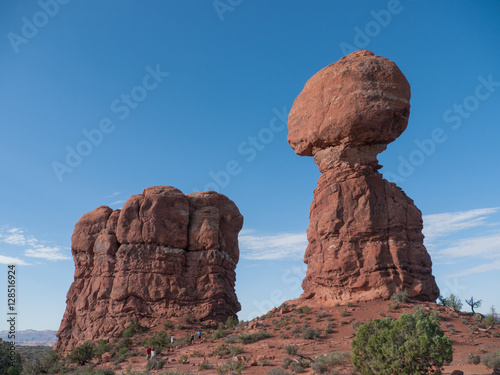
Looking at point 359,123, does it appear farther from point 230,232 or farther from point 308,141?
point 230,232

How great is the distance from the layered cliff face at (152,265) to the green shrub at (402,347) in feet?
65.9

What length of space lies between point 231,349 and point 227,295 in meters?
13.5

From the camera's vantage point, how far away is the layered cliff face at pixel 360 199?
79.6 ft

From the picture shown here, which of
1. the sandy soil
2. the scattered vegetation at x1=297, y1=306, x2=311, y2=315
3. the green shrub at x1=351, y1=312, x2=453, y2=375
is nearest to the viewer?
the green shrub at x1=351, y1=312, x2=453, y2=375

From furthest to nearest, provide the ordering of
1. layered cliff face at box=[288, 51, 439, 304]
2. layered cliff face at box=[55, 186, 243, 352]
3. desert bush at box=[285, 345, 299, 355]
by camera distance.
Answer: layered cliff face at box=[55, 186, 243, 352] → layered cliff face at box=[288, 51, 439, 304] → desert bush at box=[285, 345, 299, 355]

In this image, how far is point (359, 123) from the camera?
2552 centimetres

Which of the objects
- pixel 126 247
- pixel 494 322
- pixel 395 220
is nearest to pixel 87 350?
pixel 126 247

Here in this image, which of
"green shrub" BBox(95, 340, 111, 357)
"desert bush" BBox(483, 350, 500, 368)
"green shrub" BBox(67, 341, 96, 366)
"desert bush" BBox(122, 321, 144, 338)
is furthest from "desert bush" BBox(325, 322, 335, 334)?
"green shrub" BBox(67, 341, 96, 366)

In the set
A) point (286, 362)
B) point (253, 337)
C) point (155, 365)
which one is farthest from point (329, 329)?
point (155, 365)

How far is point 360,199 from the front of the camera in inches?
A: 1003

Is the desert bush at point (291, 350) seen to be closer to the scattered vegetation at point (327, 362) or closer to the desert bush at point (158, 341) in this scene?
the scattered vegetation at point (327, 362)

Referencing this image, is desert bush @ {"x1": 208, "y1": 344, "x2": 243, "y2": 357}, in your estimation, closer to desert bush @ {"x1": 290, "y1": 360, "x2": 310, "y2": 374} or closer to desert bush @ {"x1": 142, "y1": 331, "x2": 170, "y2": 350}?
desert bush @ {"x1": 290, "y1": 360, "x2": 310, "y2": 374}

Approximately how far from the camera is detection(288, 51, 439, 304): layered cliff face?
24250mm

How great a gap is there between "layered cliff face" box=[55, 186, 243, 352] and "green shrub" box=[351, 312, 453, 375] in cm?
2007
